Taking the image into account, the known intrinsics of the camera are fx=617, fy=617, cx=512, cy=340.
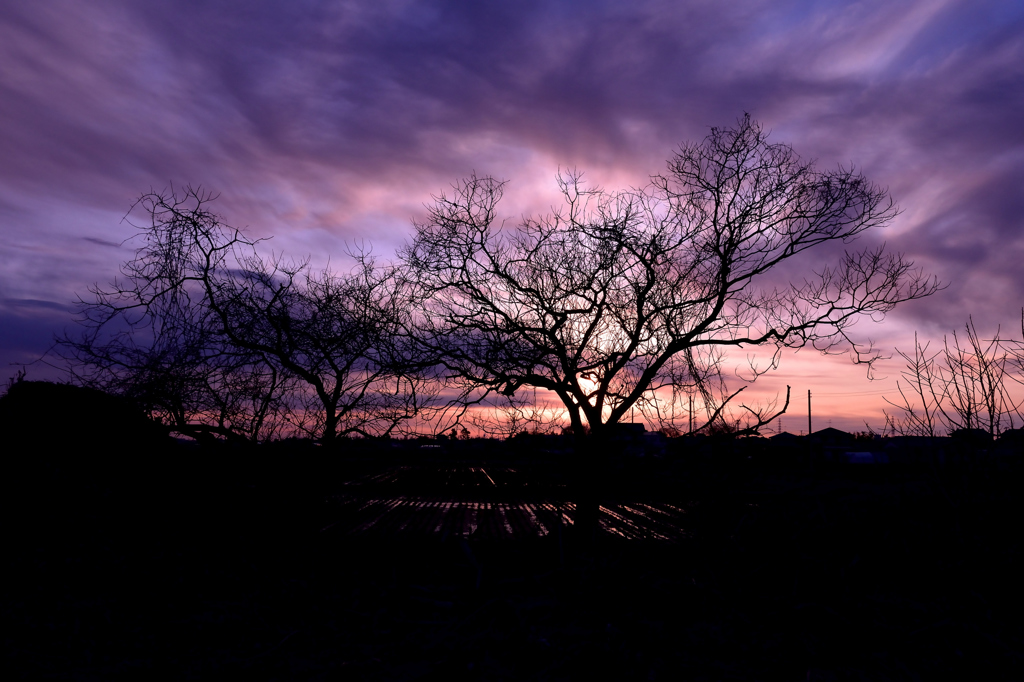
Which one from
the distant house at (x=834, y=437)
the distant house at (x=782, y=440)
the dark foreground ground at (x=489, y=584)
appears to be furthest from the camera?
the distant house at (x=834, y=437)

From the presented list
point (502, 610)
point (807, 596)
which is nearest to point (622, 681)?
point (502, 610)

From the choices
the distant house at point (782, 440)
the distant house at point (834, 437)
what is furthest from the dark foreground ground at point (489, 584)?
the distant house at point (834, 437)

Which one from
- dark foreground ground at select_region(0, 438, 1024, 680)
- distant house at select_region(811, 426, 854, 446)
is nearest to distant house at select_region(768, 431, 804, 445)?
dark foreground ground at select_region(0, 438, 1024, 680)

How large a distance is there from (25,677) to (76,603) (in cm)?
153

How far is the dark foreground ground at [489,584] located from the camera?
4867mm

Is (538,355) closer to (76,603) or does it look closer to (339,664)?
(339,664)

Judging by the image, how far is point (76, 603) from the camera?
5934 millimetres

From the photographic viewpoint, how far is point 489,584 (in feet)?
21.5

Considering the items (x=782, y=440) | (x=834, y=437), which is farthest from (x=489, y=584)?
(x=834, y=437)

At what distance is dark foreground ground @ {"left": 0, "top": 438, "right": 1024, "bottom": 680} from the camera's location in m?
4.87

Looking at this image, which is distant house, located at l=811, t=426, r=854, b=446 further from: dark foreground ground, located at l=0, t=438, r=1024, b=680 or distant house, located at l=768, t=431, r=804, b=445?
dark foreground ground, located at l=0, t=438, r=1024, b=680

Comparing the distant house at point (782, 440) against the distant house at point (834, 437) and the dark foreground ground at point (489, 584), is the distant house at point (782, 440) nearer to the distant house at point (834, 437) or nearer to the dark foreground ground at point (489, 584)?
the dark foreground ground at point (489, 584)

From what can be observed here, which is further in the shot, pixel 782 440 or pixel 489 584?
pixel 782 440

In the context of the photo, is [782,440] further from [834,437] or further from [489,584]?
[834,437]
